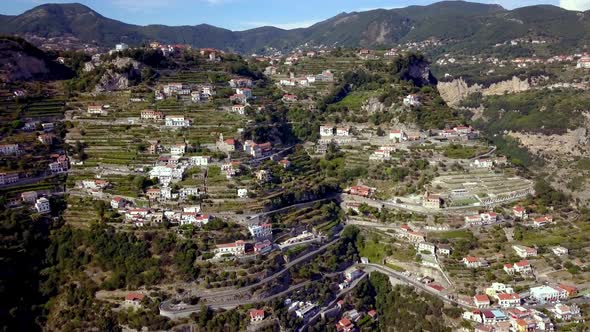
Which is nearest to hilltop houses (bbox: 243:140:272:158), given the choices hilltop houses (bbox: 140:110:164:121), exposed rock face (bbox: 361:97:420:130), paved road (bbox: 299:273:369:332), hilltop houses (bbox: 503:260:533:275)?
hilltop houses (bbox: 140:110:164:121)

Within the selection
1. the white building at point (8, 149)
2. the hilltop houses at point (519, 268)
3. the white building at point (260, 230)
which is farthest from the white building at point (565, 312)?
the white building at point (8, 149)

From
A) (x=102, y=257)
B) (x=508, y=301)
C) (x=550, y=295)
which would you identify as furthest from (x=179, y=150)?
(x=550, y=295)

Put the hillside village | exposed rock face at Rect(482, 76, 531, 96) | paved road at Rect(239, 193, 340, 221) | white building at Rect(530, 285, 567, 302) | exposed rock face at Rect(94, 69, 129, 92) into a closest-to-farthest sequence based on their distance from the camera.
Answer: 1. the hillside village
2. white building at Rect(530, 285, 567, 302)
3. paved road at Rect(239, 193, 340, 221)
4. exposed rock face at Rect(94, 69, 129, 92)
5. exposed rock face at Rect(482, 76, 531, 96)

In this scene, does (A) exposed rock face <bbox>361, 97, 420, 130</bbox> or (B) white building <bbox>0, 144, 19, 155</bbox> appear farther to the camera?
(A) exposed rock face <bbox>361, 97, 420, 130</bbox>

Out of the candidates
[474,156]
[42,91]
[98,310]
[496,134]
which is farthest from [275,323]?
[496,134]

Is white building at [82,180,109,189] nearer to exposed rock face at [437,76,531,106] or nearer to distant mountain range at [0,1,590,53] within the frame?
exposed rock face at [437,76,531,106]

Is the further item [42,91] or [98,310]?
[42,91]

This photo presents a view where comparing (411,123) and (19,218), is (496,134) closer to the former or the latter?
(411,123)

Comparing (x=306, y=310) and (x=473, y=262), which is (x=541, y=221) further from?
(x=306, y=310)
